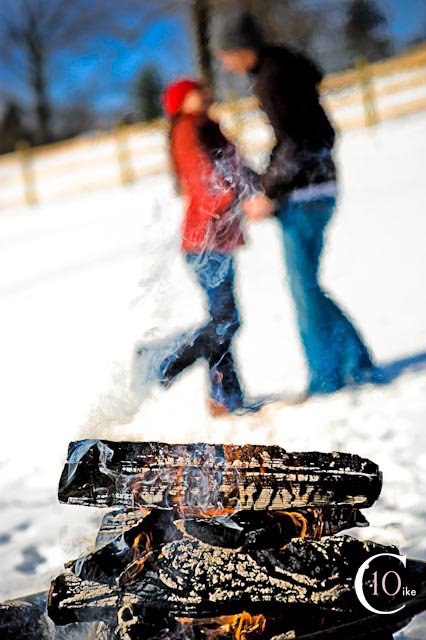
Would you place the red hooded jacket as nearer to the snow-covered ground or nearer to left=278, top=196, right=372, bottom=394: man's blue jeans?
the snow-covered ground

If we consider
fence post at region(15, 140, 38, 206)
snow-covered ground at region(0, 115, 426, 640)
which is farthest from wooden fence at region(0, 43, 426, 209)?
snow-covered ground at region(0, 115, 426, 640)

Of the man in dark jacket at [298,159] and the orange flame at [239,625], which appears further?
the man in dark jacket at [298,159]

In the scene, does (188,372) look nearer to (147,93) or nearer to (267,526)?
(267,526)

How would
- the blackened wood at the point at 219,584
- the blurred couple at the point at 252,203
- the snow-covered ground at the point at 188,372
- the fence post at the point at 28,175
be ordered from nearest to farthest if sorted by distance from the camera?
the blackened wood at the point at 219,584 → the snow-covered ground at the point at 188,372 → the blurred couple at the point at 252,203 → the fence post at the point at 28,175

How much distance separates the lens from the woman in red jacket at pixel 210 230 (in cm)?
153

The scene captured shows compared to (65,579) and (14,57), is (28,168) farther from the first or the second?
(65,579)

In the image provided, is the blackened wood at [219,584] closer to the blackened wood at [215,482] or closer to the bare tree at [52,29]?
the blackened wood at [215,482]

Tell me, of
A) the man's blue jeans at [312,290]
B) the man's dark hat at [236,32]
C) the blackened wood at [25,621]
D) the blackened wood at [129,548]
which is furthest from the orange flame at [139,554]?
the man's dark hat at [236,32]

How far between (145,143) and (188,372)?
8.14 meters

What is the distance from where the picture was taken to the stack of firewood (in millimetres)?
1183

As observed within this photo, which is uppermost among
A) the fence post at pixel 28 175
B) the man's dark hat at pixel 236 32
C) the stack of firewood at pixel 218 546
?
the man's dark hat at pixel 236 32

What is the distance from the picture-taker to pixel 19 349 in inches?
139

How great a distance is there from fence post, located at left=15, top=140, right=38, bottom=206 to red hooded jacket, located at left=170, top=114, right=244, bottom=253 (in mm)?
11107

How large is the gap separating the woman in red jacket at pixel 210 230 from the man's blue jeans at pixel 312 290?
0.48 meters
